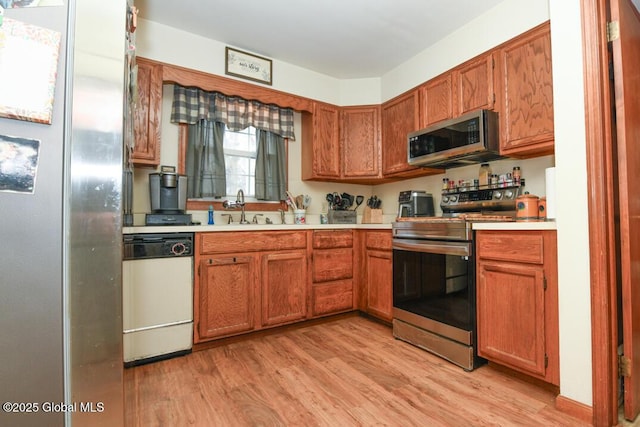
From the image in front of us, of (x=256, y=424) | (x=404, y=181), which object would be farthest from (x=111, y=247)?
(x=404, y=181)

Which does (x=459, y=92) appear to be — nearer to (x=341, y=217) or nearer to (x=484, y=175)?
(x=484, y=175)

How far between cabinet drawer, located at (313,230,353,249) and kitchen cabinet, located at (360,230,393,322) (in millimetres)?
145

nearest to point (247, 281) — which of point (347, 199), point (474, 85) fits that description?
point (347, 199)

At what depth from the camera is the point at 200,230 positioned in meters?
2.17

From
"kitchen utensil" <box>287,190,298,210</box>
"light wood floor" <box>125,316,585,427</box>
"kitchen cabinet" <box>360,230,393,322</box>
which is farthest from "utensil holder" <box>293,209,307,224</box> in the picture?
"light wood floor" <box>125,316,585,427</box>

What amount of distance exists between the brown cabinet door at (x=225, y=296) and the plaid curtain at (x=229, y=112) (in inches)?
51.9

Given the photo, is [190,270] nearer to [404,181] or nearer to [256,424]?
[256,424]

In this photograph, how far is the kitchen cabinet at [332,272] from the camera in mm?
2693

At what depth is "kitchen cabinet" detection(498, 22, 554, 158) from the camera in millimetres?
1896

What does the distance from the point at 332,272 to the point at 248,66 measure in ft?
6.93

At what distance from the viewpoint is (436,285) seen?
216 centimetres

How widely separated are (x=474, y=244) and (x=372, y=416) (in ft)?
3.91

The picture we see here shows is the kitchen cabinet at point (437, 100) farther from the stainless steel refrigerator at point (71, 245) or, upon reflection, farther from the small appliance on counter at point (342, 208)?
the stainless steel refrigerator at point (71, 245)

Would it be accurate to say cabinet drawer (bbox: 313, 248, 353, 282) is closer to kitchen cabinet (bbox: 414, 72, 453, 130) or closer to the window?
the window
